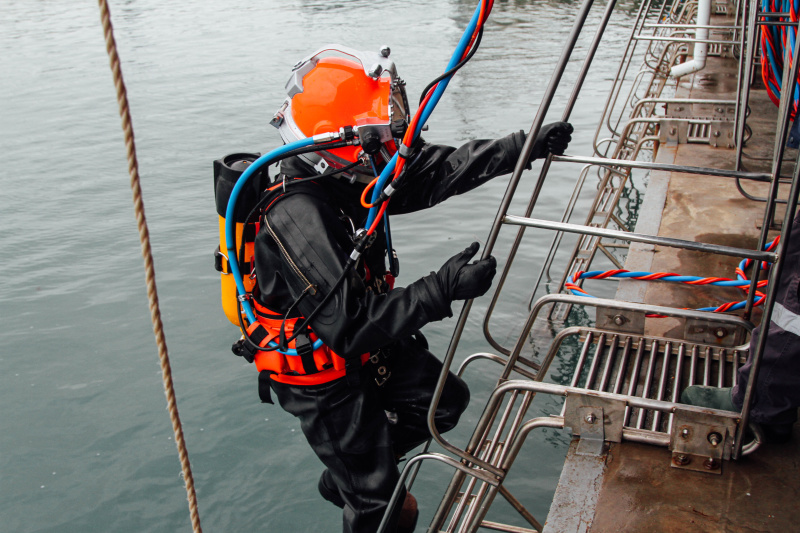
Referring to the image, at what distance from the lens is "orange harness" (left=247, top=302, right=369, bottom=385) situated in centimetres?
282

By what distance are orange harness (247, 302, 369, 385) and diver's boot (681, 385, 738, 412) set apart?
1374 mm

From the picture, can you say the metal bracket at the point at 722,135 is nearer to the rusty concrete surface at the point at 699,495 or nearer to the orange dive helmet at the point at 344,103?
the rusty concrete surface at the point at 699,495

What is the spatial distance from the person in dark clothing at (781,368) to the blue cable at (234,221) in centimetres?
163

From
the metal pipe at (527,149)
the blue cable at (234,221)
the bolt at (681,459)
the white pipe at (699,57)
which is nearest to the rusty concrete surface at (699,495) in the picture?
the bolt at (681,459)

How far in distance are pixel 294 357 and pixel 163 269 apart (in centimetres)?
532

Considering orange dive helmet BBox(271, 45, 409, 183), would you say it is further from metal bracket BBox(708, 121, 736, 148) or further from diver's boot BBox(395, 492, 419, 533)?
metal bracket BBox(708, 121, 736, 148)

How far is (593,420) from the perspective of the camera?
2.62 metres

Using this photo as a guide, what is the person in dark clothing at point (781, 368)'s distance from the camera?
95.1 inches

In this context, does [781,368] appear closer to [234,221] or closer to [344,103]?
[344,103]

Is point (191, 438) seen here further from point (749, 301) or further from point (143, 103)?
point (143, 103)

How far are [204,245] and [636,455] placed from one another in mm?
6388

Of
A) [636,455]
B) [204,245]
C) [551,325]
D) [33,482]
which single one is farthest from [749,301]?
[204,245]

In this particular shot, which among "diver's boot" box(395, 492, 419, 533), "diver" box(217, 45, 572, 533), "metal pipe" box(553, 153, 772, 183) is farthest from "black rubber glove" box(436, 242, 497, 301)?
"diver's boot" box(395, 492, 419, 533)

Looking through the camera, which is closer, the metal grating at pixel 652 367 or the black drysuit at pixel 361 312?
the black drysuit at pixel 361 312
